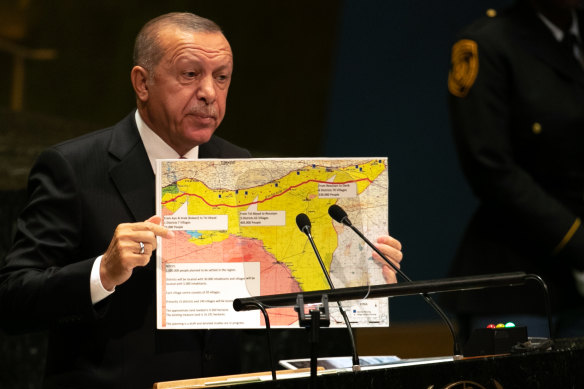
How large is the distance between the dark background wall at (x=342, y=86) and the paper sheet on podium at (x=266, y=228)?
2.21 m

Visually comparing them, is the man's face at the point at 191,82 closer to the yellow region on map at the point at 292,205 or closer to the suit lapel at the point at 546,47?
the yellow region on map at the point at 292,205

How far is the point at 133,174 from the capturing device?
2234mm

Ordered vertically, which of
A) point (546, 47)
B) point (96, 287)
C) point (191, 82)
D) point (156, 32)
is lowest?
point (96, 287)

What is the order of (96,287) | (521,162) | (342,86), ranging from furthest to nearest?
(342,86), (521,162), (96,287)

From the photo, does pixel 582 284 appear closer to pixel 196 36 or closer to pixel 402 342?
pixel 196 36

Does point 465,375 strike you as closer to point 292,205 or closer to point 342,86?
point 292,205

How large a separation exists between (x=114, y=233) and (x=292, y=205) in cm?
41

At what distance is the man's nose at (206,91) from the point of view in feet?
7.27

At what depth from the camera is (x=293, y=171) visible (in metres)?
2.11

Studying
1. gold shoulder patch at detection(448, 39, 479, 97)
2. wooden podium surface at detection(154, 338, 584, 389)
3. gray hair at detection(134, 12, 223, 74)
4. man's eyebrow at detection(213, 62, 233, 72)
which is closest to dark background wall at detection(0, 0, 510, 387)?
gold shoulder patch at detection(448, 39, 479, 97)

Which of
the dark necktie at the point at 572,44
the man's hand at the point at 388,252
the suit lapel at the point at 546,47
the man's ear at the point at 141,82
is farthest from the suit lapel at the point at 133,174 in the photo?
the dark necktie at the point at 572,44

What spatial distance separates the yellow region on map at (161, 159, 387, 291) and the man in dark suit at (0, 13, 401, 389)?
0.48 ft

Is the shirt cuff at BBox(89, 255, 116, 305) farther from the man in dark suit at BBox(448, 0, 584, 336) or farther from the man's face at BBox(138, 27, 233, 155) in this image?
the man in dark suit at BBox(448, 0, 584, 336)

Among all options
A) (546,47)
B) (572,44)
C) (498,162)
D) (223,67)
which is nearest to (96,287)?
(223,67)
